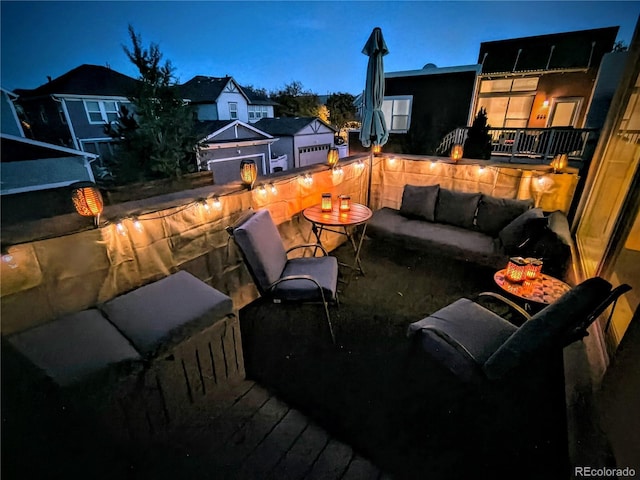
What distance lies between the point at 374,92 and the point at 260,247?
309cm

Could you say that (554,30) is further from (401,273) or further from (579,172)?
(401,273)

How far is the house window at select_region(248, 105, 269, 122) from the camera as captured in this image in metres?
17.3

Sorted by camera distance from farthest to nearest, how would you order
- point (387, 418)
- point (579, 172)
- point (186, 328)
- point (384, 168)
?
1. point (384, 168)
2. point (579, 172)
3. point (387, 418)
4. point (186, 328)

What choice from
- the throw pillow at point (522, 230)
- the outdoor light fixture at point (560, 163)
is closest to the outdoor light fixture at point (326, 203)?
the throw pillow at point (522, 230)

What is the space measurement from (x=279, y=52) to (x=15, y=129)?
147 ft

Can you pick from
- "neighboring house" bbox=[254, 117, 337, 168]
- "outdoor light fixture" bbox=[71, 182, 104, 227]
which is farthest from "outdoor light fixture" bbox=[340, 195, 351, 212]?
"neighboring house" bbox=[254, 117, 337, 168]

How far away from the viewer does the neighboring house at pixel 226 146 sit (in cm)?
1090

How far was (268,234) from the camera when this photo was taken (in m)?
2.55

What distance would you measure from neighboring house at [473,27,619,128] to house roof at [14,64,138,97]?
542 inches

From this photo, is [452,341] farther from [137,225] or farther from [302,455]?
[137,225]

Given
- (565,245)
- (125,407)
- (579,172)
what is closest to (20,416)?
(125,407)

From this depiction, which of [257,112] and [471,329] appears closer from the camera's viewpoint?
[471,329]

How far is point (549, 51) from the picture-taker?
28.4 ft

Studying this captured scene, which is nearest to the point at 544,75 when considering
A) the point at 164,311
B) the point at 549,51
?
the point at 549,51
